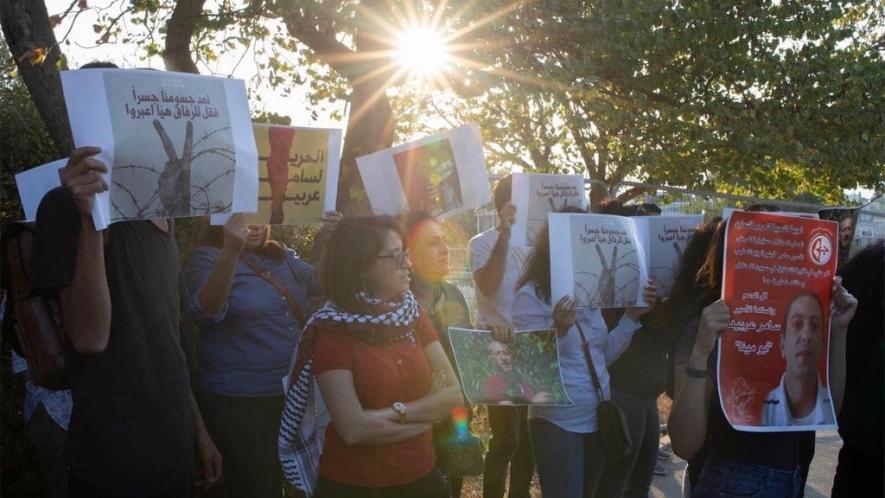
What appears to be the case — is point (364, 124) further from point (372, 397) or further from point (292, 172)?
point (372, 397)

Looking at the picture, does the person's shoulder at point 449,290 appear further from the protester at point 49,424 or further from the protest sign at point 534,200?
the protester at point 49,424

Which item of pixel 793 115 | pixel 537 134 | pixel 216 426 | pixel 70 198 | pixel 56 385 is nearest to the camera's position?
pixel 70 198

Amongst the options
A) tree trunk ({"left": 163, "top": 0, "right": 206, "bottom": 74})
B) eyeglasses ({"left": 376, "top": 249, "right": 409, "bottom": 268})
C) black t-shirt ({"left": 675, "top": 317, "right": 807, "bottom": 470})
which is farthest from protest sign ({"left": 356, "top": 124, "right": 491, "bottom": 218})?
tree trunk ({"left": 163, "top": 0, "right": 206, "bottom": 74})

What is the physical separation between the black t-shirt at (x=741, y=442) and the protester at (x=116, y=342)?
1624 mm

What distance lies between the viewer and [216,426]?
3727 mm

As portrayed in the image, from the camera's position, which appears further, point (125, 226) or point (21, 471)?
point (21, 471)

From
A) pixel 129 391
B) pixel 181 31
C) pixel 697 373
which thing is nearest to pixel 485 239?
pixel 697 373

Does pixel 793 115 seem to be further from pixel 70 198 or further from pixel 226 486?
pixel 70 198

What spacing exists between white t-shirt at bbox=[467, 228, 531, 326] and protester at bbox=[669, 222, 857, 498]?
2.17 m

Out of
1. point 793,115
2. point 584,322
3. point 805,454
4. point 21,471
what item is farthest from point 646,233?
point 793,115

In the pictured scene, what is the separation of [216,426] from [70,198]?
1.61m

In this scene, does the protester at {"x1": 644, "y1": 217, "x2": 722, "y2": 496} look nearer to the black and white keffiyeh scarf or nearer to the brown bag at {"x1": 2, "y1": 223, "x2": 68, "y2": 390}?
the black and white keffiyeh scarf

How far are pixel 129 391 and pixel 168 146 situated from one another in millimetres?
730

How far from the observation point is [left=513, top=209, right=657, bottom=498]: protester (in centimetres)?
402
